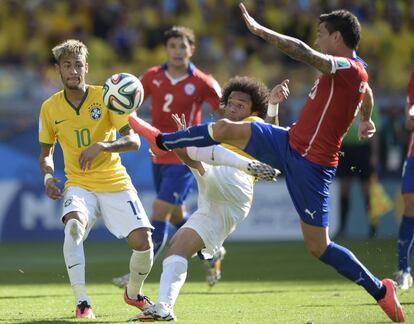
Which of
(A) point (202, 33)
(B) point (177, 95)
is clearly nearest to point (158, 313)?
(B) point (177, 95)

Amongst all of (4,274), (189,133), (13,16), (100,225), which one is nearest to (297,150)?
(189,133)

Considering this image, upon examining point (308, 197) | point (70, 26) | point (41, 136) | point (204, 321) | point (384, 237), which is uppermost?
point (70, 26)

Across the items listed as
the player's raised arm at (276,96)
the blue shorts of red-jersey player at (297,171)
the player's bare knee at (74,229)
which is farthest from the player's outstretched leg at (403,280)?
the player's bare knee at (74,229)

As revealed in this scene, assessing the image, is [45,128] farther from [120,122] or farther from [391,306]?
[391,306]

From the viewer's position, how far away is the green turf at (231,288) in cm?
777

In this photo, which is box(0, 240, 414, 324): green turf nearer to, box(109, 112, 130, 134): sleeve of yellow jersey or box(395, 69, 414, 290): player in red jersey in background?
box(395, 69, 414, 290): player in red jersey in background

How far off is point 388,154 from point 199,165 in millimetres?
9993

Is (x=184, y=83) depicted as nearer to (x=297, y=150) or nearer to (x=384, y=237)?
(x=297, y=150)

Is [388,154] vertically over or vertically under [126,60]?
under

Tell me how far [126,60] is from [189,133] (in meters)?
12.4

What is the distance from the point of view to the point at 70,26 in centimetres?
1967

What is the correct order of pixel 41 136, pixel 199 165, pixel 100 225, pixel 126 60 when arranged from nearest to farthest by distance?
1. pixel 199 165
2. pixel 41 136
3. pixel 100 225
4. pixel 126 60

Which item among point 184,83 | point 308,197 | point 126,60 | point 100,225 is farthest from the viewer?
point 126,60

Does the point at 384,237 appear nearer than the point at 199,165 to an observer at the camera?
No
